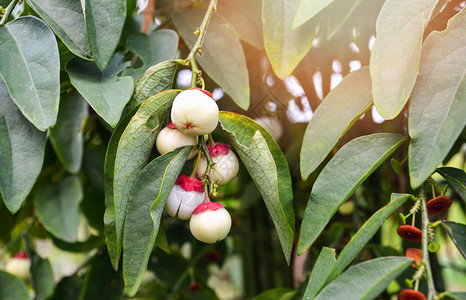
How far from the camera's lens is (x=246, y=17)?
691 millimetres

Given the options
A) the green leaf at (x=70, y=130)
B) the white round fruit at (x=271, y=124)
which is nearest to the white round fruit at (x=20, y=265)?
the green leaf at (x=70, y=130)

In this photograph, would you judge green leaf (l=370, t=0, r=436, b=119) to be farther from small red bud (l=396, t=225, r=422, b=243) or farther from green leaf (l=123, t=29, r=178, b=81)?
green leaf (l=123, t=29, r=178, b=81)

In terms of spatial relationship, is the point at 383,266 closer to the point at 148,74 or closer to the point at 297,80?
the point at 148,74

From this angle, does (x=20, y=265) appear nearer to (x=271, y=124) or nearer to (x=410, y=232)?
(x=271, y=124)

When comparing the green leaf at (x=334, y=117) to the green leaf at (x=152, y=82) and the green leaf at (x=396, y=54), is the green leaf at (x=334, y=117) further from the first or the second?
the green leaf at (x=152, y=82)

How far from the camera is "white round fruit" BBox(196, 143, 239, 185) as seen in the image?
1.55 feet

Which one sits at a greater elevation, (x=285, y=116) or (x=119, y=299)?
(x=285, y=116)

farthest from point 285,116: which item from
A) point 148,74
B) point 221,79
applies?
point 148,74

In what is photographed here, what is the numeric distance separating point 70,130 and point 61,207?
15cm

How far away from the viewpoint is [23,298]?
24.8 inches

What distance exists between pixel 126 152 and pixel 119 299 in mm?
370

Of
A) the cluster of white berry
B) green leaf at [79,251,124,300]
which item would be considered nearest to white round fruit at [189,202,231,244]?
the cluster of white berry

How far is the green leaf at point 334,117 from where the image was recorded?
459mm

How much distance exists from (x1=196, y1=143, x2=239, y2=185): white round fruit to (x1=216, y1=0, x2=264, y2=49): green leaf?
0.24 m
